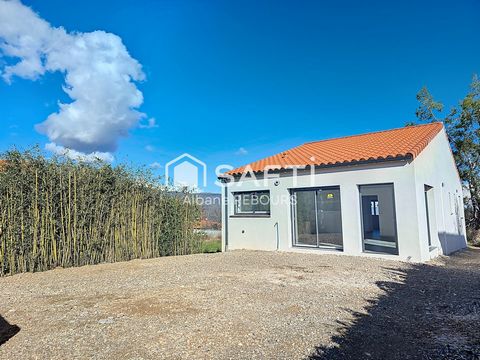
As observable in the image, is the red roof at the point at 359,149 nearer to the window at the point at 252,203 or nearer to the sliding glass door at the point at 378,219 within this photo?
the window at the point at 252,203

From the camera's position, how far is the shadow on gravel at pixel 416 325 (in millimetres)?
2824

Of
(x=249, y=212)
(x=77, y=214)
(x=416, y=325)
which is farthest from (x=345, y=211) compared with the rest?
(x=77, y=214)

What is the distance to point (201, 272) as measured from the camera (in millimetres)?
6707

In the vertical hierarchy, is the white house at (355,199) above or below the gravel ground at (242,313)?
above

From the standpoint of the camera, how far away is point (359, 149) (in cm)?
1015

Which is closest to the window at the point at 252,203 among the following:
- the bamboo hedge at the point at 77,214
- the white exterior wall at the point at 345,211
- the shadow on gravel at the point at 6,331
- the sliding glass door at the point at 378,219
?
the white exterior wall at the point at 345,211

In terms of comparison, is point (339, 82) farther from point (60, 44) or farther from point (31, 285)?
point (31, 285)

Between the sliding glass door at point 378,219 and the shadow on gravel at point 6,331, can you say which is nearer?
the shadow on gravel at point 6,331

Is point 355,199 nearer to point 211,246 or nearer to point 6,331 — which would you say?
point 211,246

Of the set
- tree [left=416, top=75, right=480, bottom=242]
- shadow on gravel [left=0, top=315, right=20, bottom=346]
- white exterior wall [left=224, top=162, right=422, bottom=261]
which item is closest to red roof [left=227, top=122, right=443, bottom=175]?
white exterior wall [left=224, top=162, right=422, bottom=261]

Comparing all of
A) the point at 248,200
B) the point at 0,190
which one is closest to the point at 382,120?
the point at 248,200

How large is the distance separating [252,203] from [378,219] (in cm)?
454

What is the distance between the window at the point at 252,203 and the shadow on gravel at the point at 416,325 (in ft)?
19.0

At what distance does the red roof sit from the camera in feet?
28.2
